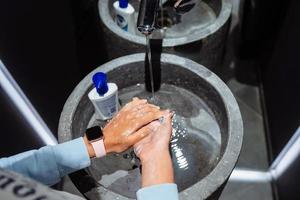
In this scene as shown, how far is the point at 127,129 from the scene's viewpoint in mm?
903

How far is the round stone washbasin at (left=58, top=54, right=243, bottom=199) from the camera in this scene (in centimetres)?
98

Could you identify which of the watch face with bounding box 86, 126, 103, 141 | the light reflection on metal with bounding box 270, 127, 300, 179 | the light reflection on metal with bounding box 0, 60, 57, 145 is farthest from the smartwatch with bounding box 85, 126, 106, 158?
the light reflection on metal with bounding box 270, 127, 300, 179

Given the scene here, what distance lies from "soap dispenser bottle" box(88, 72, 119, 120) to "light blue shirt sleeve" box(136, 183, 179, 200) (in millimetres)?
371

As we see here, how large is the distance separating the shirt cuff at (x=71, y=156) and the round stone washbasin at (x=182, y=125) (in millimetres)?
95

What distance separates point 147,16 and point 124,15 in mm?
312

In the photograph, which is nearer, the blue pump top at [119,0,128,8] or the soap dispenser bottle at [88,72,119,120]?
the soap dispenser bottle at [88,72,119,120]

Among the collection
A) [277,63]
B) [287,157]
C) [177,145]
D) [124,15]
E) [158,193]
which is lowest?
[287,157]

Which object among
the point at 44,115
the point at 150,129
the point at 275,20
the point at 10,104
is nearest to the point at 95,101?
the point at 150,129

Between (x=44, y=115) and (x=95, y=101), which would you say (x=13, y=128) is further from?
(x=95, y=101)

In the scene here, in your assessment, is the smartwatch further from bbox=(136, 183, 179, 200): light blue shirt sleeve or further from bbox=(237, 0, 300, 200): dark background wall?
bbox=(237, 0, 300, 200): dark background wall

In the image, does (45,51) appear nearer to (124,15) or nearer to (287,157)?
(124,15)

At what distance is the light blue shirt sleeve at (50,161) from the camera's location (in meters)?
0.82

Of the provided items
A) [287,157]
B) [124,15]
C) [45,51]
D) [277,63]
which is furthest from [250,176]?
[45,51]

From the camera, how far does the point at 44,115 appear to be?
1.50 meters
